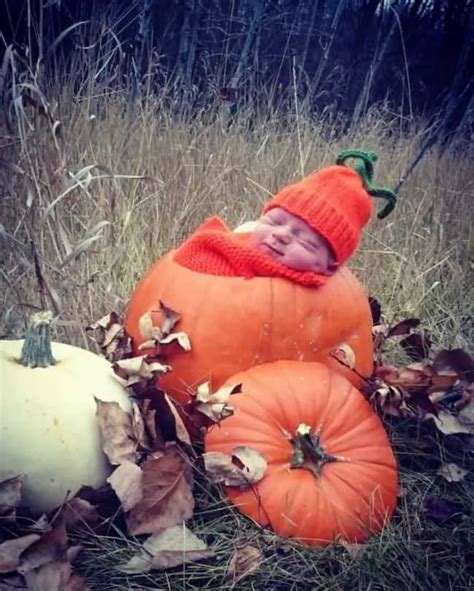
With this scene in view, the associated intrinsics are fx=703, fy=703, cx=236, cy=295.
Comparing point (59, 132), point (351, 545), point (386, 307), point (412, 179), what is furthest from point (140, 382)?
point (412, 179)

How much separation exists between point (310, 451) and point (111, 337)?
2.61ft

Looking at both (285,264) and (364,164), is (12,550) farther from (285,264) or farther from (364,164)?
(364,164)

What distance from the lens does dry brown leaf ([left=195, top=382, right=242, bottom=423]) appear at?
1.67 metres

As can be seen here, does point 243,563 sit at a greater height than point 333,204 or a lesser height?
lesser

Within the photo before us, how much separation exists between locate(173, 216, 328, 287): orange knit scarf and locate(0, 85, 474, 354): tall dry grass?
315 millimetres

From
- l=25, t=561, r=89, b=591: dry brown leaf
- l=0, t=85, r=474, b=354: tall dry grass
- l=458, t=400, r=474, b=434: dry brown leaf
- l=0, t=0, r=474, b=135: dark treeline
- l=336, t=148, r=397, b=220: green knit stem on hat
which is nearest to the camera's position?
l=25, t=561, r=89, b=591: dry brown leaf

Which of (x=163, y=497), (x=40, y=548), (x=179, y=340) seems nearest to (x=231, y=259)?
(x=179, y=340)

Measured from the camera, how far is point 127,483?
4.91 feet

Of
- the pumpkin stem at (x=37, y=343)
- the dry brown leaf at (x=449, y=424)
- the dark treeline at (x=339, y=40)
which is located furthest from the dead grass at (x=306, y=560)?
the dark treeline at (x=339, y=40)

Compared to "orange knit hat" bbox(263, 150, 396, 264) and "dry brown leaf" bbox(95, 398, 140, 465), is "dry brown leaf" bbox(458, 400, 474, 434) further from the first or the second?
"dry brown leaf" bbox(95, 398, 140, 465)

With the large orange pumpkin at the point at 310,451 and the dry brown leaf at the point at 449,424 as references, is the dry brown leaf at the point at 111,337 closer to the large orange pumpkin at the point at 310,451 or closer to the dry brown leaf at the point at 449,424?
the large orange pumpkin at the point at 310,451

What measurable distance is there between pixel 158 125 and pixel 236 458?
2.93 metres

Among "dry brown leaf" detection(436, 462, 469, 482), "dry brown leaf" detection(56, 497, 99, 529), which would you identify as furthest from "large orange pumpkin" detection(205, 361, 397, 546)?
"dry brown leaf" detection(56, 497, 99, 529)

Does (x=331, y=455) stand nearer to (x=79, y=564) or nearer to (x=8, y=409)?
(x=79, y=564)
